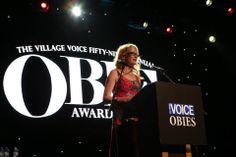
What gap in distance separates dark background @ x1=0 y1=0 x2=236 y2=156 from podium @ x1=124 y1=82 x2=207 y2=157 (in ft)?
8.98

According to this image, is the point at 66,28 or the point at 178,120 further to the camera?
the point at 66,28

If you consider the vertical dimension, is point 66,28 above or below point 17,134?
above

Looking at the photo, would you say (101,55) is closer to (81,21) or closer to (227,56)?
(81,21)

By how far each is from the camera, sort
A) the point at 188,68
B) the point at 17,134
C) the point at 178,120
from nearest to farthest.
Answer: the point at 178,120 → the point at 17,134 → the point at 188,68

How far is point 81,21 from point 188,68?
239 cm

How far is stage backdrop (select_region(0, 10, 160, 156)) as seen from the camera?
5.03m

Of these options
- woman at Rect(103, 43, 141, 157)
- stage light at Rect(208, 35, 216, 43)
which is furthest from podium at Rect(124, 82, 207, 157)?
stage light at Rect(208, 35, 216, 43)

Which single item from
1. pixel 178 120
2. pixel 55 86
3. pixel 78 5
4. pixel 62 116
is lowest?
pixel 178 120

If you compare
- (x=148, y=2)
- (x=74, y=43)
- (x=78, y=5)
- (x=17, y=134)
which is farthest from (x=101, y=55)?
(x=17, y=134)

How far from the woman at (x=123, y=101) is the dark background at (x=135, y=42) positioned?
233 centimetres

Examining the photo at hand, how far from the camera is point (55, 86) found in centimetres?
530

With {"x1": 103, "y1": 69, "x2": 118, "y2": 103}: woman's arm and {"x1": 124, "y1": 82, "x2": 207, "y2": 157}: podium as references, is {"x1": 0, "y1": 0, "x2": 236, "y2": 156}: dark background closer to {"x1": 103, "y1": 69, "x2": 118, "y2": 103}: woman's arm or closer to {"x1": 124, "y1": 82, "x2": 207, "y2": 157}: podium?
{"x1": 103, "y1": 69, "x2": 118, "y2": 103}: woman's arm

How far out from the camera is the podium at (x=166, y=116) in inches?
99.8

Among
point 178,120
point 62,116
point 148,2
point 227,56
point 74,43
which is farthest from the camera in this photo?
point 227,56
